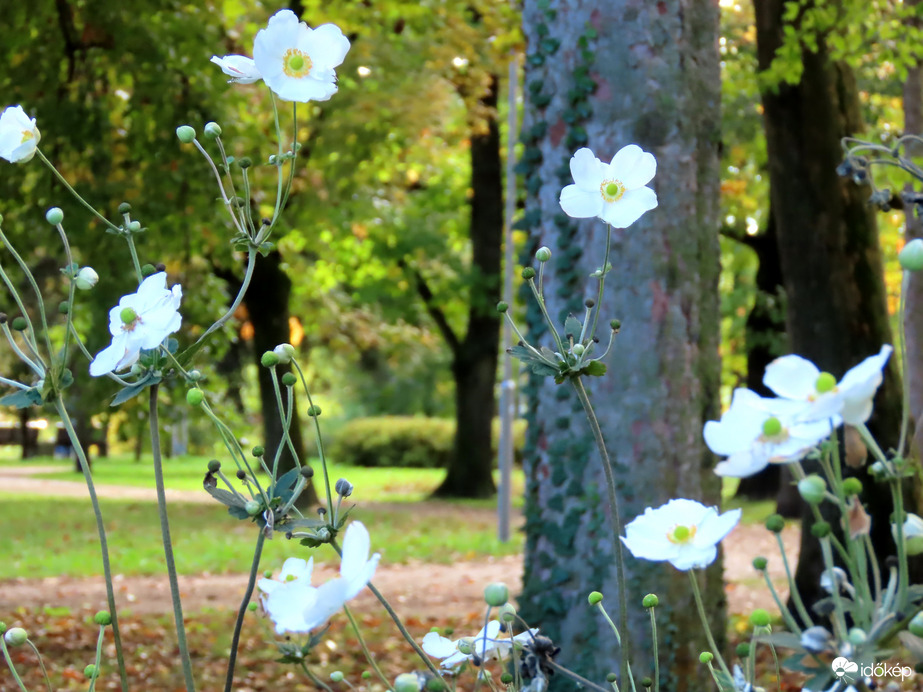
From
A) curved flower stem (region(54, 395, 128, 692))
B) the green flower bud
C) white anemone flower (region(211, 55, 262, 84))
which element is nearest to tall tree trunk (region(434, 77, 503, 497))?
white anemone flower (region(211, 55, 262, 84))

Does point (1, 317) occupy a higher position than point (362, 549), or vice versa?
point (1, 317)

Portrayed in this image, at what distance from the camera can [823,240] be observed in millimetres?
6648

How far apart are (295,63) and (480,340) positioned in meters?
17.1

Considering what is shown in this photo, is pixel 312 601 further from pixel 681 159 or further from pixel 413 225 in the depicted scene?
pixel 413 225

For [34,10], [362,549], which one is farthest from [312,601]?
[34,10]

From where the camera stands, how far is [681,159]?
4.00 m

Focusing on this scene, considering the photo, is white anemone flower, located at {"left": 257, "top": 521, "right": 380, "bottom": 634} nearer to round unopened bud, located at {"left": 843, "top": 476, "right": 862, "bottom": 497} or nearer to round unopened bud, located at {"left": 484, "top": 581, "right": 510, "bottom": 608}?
round unopened bud, located at {"left": 484, "top": 581, "right": 510, "bottom": 608}

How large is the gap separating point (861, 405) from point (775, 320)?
1580 centimetres

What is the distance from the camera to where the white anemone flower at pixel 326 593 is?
65cm

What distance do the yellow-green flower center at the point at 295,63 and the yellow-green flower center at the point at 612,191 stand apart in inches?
11.9

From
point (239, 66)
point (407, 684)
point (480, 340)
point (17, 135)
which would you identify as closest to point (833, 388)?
point (407, 684)

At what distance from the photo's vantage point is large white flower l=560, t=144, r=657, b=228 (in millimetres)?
993

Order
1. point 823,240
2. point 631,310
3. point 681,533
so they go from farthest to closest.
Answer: point 823,240 → point 631,310 → point 681,533

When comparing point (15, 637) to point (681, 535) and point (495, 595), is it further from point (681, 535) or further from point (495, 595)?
point (681, 535)
